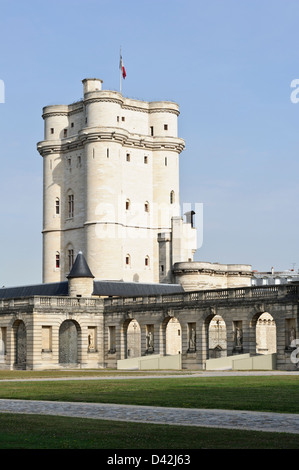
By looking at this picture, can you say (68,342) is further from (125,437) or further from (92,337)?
(125,437)

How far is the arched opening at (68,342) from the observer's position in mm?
71000

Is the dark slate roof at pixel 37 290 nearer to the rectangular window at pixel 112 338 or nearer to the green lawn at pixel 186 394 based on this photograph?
the rectangular window at pixel 112 338

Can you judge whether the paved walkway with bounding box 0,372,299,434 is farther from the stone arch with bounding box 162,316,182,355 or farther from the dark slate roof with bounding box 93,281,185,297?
the stone arch with bounding box 162,316,182,355

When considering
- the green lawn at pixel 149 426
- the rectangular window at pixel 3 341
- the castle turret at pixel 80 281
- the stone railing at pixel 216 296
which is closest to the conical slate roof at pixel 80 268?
the castle turret at pixel 80 281

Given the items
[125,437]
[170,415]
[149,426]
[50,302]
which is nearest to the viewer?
[125,437]

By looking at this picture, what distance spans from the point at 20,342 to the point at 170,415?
Result: 5211 centimetres

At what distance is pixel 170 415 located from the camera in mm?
20500

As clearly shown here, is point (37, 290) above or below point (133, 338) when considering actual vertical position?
above

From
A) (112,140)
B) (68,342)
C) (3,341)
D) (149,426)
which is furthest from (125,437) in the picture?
(112,140)

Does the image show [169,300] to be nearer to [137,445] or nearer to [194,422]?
[194,422]

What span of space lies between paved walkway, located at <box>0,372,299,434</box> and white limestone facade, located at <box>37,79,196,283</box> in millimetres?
70573

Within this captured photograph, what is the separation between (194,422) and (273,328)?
64.7 metres
